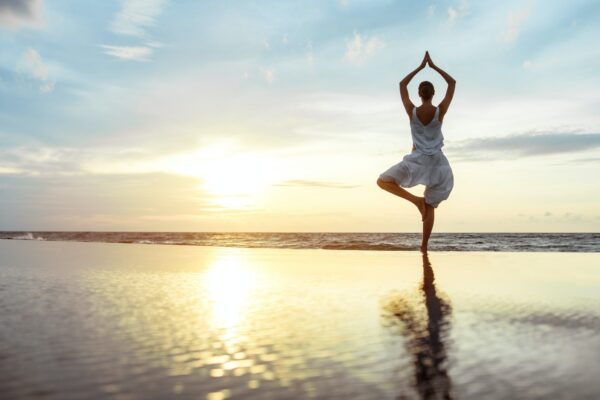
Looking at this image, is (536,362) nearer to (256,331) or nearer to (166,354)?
(256,331)

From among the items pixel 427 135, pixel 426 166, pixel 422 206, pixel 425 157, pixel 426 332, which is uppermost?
pixel 427 135

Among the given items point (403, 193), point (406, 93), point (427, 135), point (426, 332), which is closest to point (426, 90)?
point (406, 93)

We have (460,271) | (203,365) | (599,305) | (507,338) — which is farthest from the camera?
(460,271)

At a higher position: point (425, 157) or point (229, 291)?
point (425, 157)

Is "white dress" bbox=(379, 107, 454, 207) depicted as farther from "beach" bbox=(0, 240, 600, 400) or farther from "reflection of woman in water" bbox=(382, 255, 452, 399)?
"reflection of woman in water" bbox=(382, 255, 452, 399)

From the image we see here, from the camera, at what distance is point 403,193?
7.77 m

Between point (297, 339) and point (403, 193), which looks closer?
point (297, 339)

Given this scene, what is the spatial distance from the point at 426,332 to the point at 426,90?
5291 mm

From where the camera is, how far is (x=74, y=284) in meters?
4.35

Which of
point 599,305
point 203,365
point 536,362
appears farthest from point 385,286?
point 203,365

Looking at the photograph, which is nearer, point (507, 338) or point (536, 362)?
point (536, 362)

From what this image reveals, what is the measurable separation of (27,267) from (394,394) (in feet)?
18.2

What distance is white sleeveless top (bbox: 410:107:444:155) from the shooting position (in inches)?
288

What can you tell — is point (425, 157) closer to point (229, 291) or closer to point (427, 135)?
point (427, 135)
